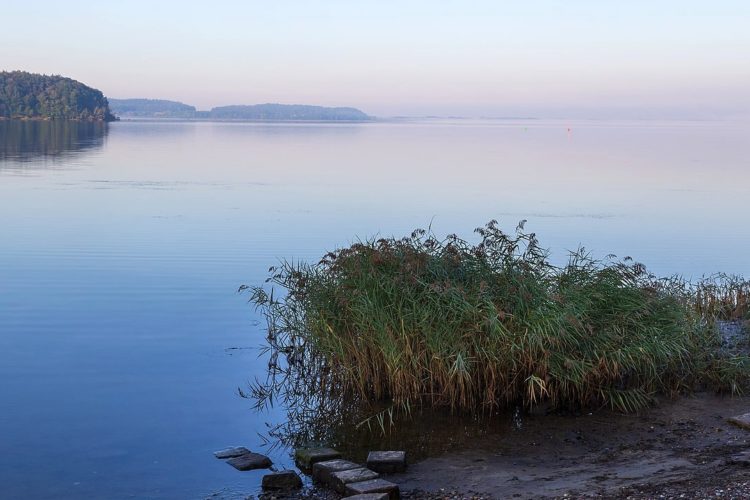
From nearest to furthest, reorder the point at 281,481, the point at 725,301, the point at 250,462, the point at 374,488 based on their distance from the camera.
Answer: the point at 374,488, the point at 281,481, the point at 250,462, the point at 725,301

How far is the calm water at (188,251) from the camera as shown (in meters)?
11.0

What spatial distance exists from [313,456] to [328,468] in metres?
0.62

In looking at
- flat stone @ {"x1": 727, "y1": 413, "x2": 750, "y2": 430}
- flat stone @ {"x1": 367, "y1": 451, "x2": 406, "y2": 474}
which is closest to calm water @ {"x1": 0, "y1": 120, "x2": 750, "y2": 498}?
flat stone @ {"x1": 367, "y1": 451, "x2": 406, "y2": 474}

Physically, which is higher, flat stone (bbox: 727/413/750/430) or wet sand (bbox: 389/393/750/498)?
flat stone (bbox: 727/413/750/430)

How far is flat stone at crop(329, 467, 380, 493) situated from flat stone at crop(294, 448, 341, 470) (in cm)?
76

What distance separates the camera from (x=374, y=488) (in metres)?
8.62

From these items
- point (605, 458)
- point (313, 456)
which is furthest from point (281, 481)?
point (605, 458)

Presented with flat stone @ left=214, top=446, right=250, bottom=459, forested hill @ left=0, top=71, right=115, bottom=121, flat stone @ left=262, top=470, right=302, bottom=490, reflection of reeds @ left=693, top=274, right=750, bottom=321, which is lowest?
flat stone @ left=214, top=446, right=250, bottom=459

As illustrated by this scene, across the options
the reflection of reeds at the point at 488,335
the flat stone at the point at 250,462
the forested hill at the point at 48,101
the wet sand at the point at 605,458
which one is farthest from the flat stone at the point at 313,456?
the forested hill at the point at 48,101

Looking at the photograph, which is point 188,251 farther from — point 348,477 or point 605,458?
point 605,458

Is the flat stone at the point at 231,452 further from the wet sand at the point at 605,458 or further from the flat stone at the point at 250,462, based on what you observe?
the wet sand at the point at 605,458

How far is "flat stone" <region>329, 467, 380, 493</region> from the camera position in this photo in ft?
29.4

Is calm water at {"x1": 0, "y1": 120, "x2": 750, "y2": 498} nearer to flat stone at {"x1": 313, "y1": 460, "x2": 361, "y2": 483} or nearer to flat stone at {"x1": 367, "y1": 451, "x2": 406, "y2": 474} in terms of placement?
flat stone at {"x1": 313, "y1": 460, "x2": 361, "y2": 483}

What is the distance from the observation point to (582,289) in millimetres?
12070
